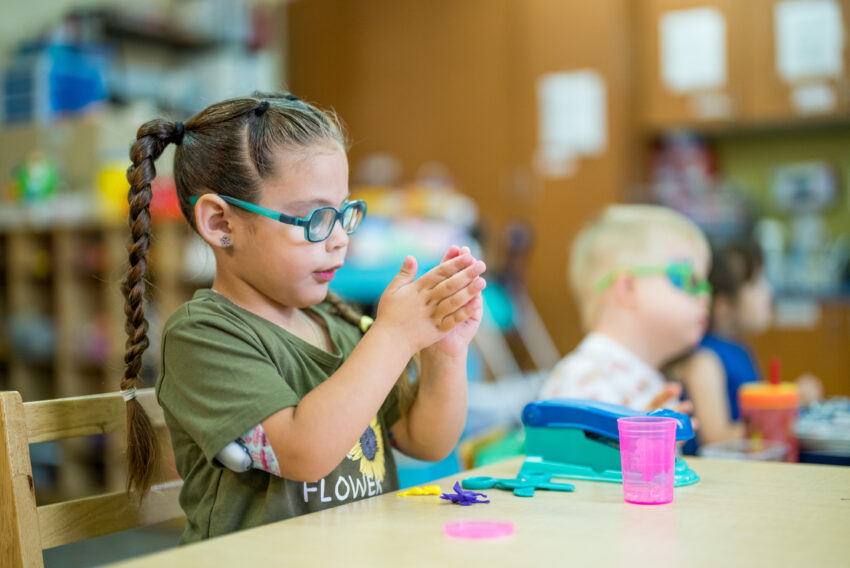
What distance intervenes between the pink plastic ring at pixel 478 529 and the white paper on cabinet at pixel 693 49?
382 cm

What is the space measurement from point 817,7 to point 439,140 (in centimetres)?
196

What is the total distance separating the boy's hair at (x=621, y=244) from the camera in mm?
1800

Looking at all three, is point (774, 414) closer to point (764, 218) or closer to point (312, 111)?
point (312, 111)

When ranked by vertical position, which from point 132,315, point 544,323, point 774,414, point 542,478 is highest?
point 132,315

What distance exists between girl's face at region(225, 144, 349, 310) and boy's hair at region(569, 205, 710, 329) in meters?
0.81

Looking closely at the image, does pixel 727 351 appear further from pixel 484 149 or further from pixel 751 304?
pixel 484 149

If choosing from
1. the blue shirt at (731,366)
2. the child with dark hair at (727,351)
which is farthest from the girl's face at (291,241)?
the blue shirt at (731,366)

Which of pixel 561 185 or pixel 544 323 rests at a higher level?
pixel 561 185

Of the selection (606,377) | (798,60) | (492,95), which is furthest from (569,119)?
(606,377)

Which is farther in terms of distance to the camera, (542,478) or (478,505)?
(542,478)

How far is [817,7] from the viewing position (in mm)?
3990

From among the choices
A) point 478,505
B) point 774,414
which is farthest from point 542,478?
point 774,414

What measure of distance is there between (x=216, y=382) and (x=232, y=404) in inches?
1.5

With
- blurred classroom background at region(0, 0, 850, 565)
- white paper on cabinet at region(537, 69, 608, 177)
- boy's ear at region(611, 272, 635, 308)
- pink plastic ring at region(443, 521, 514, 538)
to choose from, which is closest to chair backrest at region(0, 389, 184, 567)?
pink plastic ring at region(443, 521, 514, 538)
